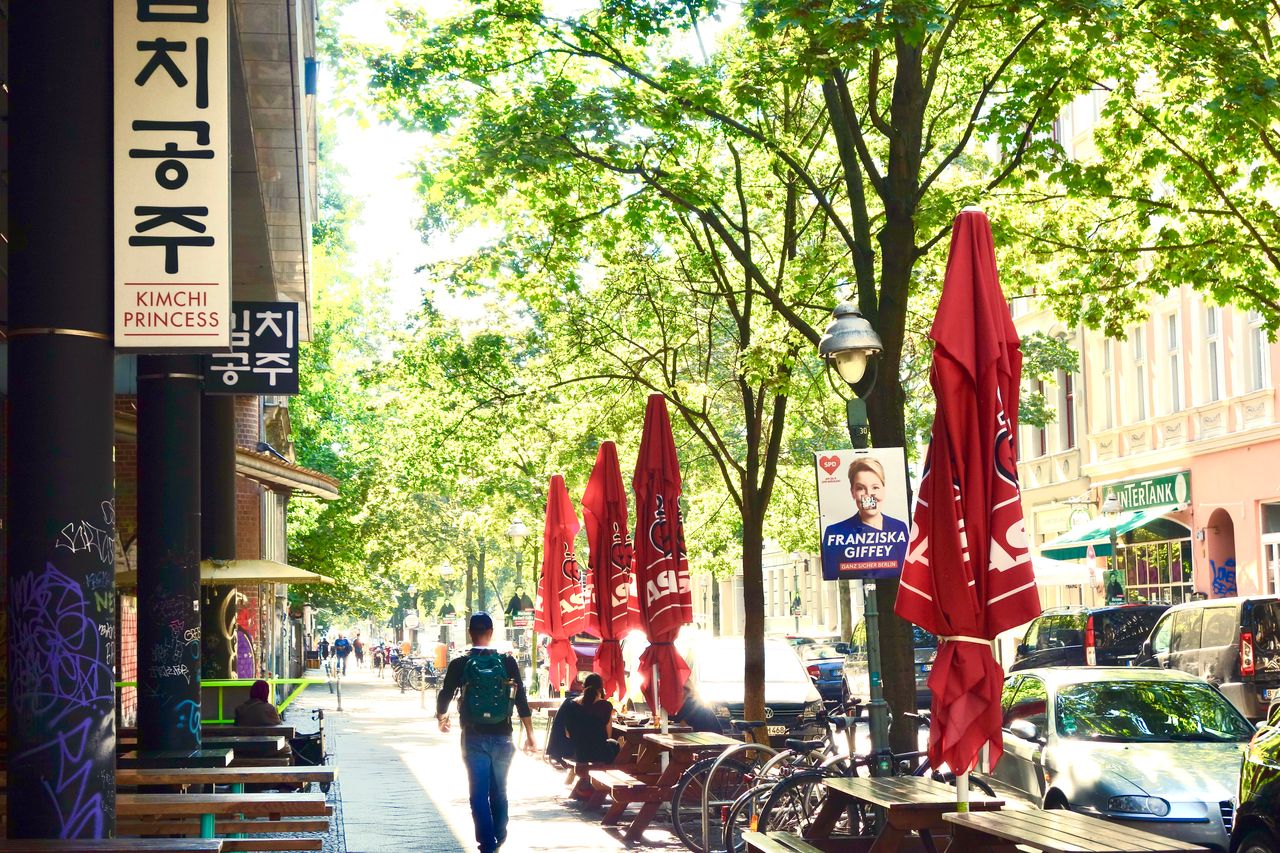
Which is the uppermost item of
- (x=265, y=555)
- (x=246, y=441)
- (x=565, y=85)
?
(x=565, y=85)

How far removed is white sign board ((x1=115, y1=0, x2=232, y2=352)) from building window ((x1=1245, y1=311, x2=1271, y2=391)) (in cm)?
2852

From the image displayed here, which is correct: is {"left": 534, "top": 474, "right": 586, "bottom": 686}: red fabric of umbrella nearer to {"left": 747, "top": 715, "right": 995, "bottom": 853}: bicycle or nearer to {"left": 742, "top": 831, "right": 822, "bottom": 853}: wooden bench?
{"left": 747, "top": 715, "right": 995, "bottom": 853}: bicycle

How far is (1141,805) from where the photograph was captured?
11.6m

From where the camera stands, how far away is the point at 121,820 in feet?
30.6

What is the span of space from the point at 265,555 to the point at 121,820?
72.7 feet

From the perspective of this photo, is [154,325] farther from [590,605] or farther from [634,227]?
[590,605]

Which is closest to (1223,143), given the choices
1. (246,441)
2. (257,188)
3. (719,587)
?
(257,188)

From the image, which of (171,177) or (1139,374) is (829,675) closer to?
(1139,374)

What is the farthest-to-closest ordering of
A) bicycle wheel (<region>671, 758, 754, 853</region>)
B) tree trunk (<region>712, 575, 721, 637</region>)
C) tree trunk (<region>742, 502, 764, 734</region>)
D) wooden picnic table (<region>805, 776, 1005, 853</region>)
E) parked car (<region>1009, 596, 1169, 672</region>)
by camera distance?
tree trunk (<region>712, 575, 721, 637</region>), parked car (<region>1009, 596, 1169, 672</region>), tree trunk (<region>742, 502, 764, 734</region>), bicycle wheel (<region>671, 758, 754, 853</region>), wooden picnic table (<region>805, 776, 1005, 853</region>)

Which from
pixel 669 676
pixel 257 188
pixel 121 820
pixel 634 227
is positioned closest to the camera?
pixel 121 820

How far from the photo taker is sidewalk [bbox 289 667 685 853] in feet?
46.2

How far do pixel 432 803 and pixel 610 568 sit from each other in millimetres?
3075

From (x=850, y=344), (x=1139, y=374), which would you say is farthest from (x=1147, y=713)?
(x=1139, y=374)

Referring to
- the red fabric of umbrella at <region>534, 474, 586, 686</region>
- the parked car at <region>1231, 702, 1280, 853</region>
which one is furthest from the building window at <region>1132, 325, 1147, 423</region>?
the parked car at <region>1231, 702, 1280, 853</region>
